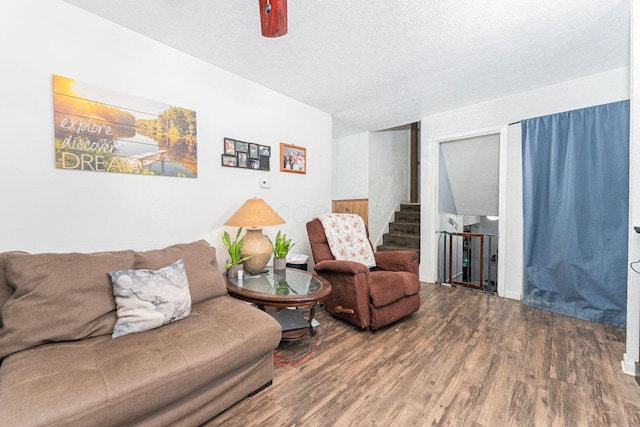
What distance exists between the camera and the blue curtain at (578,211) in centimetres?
246

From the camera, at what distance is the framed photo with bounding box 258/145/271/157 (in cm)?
286

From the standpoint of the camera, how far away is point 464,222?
4484 millimetres

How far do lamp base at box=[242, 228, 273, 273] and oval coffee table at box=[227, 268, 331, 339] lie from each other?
0.08 meters

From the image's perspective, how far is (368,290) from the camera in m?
2.35

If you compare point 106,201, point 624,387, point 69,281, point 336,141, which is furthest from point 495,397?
point 336,141

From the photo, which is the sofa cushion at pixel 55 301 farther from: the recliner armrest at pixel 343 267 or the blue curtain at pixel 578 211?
the blue curtain at pixel 578 211

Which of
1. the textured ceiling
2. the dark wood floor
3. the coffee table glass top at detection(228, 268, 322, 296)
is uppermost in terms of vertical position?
the textured ceiling

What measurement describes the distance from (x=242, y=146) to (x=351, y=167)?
2.53 meters

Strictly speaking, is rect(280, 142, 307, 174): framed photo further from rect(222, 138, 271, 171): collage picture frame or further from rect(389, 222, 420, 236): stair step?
rect(389, 222, 420, 236): stair step

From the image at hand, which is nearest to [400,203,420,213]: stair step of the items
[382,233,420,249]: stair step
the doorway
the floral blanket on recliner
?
[382,233,420,249]: stair step

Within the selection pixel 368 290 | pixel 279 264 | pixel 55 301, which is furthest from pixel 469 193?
pixel 55 301

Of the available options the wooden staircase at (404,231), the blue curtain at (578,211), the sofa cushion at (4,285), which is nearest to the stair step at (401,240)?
the wooden staircase at (404,231)

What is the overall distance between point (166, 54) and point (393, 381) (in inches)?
114

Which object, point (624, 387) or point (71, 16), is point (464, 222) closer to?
point (624, 387)
